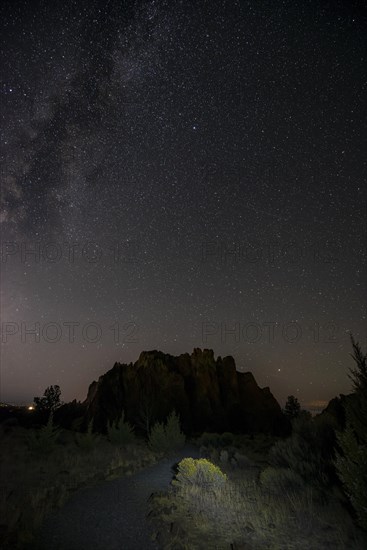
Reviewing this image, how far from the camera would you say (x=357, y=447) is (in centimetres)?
544

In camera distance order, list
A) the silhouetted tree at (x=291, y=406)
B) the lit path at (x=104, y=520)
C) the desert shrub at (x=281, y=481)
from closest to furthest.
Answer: the lit path at (x=104, y=520) → the desert shrub at (x=281, y=481) → the silhouetted tree at (x=291, y=406)

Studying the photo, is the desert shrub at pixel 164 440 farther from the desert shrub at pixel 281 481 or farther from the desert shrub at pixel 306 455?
the desert shrub at pixel 281 481

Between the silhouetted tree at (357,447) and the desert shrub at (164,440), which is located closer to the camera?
the silhouetted tree at (357,447)

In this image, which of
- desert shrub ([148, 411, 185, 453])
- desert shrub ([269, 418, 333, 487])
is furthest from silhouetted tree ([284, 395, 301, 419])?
desert shrub ([269, 418, 333, 487])

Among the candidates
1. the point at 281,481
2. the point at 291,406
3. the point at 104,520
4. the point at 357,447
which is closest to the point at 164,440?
the point at 281,481

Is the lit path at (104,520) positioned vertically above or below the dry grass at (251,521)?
above

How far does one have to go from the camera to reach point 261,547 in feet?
16.6

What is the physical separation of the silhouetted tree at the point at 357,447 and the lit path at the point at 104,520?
3.48 meters

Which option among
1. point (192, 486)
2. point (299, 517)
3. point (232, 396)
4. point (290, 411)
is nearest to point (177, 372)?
point (232, 396)

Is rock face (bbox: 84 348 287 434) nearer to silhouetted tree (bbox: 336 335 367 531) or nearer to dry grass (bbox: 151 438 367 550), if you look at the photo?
dry grass (bbox: 151 438 367 550)

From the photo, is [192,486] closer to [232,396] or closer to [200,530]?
[200,530]

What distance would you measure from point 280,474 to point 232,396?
28.2m

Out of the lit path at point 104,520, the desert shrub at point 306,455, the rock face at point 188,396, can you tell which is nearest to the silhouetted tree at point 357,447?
the desert shrub at point 306,455

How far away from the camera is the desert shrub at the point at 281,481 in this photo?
7641mm
